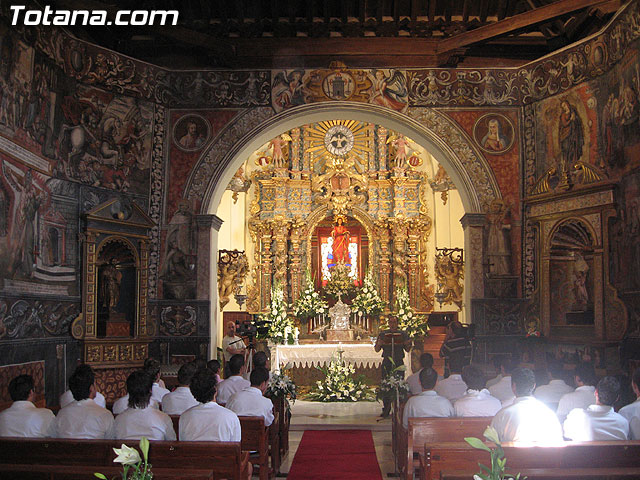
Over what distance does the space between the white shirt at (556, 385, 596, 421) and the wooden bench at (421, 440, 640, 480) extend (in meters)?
1.76

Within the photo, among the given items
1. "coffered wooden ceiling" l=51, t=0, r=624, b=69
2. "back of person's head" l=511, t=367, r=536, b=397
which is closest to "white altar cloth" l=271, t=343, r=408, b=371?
"coffered wooden ceiling" l=51, t=0, r=624, b=69

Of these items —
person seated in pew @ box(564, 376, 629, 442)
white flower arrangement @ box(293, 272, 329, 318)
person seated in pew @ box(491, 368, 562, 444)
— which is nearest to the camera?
person seated in pew @ box(564, 376, 629, 442)

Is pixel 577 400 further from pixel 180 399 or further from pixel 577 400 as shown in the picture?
pixel 180 399

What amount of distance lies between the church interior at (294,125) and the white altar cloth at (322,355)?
0.07 m

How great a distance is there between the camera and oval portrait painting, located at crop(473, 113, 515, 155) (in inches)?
555

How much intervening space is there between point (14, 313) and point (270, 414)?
509cm

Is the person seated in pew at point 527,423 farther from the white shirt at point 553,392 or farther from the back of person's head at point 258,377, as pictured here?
the back of person's head at point 258,377

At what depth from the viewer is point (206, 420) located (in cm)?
554

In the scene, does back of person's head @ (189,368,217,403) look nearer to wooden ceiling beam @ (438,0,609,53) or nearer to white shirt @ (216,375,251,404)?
white shirt @ (216,375,251,404)

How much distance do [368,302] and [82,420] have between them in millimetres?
13957

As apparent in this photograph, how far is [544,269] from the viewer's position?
13.2m

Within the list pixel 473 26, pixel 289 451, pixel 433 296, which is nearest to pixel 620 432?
pixel 289 451

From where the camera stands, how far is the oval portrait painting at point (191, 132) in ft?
46.5

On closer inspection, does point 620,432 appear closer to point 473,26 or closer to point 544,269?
point 544,269
